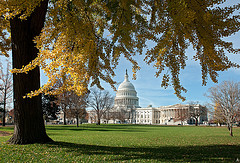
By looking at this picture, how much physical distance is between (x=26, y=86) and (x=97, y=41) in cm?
375

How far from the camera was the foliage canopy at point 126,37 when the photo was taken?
20.9ft

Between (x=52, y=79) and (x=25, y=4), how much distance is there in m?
2.34

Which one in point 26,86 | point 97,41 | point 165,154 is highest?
point 97,41

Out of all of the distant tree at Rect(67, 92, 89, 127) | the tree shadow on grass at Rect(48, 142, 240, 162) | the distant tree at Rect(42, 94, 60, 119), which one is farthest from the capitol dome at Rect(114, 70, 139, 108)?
the tree shadow on grass at Rect(48, 142, 240, 162)

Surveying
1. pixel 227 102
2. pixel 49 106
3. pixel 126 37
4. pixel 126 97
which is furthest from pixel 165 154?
pixel 126 97

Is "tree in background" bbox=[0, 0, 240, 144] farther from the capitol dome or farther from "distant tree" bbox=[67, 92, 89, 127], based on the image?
the capitol dome

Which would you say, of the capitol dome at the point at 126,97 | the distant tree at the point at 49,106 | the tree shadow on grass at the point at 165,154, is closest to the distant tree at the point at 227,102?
the tree shadow on grass at the point at 165,154

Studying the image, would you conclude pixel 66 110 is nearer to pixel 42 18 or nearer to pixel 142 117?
pixel 42 18

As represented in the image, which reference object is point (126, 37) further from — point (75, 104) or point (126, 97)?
point (126, 97)

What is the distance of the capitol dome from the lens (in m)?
135

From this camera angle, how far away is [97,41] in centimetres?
828

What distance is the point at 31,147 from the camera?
8508mm

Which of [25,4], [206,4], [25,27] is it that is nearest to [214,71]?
[206,4]

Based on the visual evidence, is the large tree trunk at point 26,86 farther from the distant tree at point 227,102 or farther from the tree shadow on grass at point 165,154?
the distant tree at point 227,102
